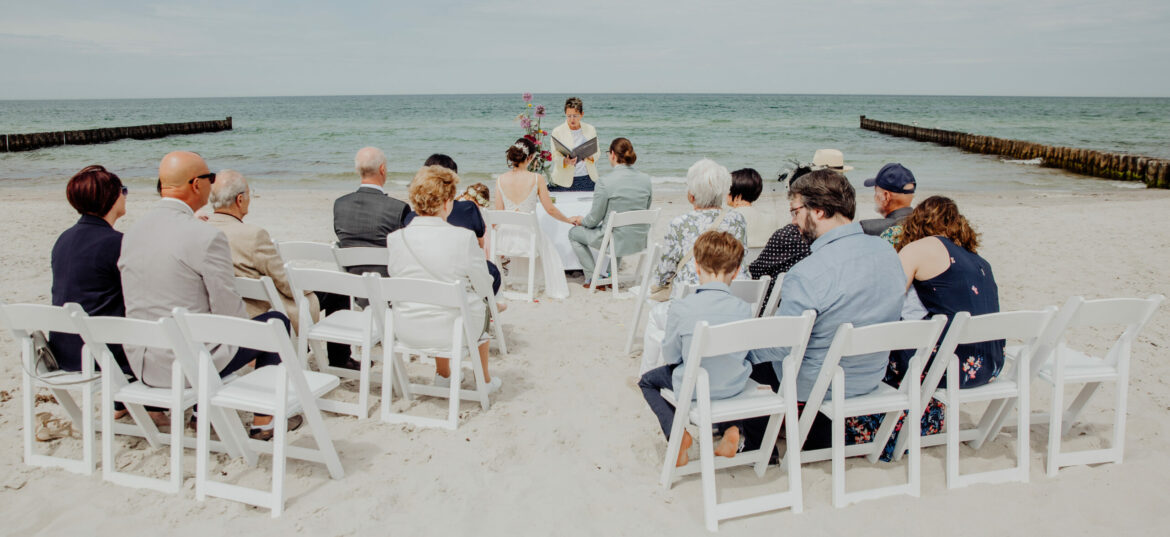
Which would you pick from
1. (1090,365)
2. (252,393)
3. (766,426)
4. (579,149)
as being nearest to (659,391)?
(766,426)

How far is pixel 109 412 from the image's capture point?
306cm

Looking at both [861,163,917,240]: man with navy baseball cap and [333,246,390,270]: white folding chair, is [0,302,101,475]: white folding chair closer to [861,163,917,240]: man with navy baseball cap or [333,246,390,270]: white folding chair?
[333,246,390,270]: white folding chair

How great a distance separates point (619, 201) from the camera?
6.32 metres

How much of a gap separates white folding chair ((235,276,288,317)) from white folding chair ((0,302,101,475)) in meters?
0.78

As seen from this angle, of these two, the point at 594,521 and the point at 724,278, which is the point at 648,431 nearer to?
the point at 594,521

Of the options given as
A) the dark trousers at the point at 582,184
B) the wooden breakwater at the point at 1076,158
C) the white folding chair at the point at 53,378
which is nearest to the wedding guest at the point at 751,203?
the dark trousers at the point at 582,184

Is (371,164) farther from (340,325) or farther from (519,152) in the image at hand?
(519,152)

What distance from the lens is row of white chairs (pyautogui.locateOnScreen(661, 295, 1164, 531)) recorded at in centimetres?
278

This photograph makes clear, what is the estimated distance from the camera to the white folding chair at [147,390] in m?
2.79

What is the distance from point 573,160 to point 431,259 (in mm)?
4020

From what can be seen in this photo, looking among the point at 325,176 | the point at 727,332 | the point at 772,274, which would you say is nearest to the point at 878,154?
the point at 325,176

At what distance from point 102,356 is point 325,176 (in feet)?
51.2

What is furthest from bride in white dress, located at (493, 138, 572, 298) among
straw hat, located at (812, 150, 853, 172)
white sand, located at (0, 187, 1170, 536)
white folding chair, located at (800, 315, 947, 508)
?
white folding chair, located at (800, 315, 947, 508)

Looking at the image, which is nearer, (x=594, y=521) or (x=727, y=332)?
(x=727, y=332)
